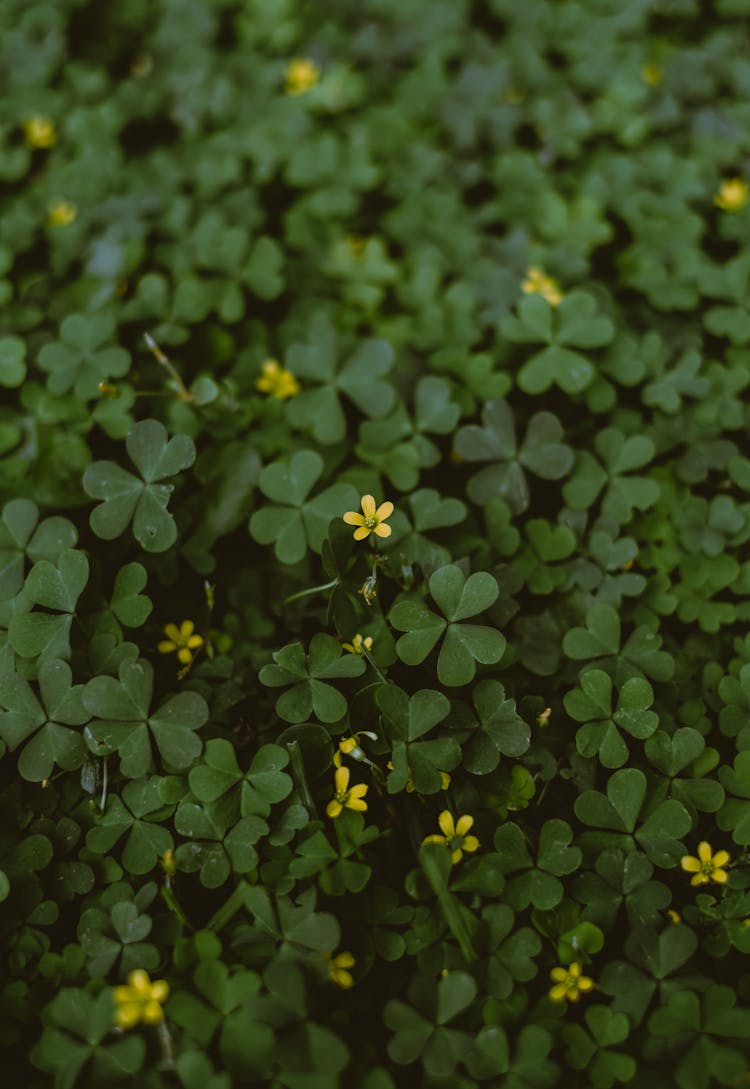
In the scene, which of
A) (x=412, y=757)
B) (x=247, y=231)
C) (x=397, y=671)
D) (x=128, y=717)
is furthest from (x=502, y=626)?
(x=247, y=231)

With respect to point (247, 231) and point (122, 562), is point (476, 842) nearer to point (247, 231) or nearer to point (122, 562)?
point (122, 562)

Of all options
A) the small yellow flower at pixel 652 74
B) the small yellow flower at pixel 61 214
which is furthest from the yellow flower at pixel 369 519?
the small yellow flower at pixel 652 74

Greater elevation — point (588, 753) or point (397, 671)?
point (397, 671)

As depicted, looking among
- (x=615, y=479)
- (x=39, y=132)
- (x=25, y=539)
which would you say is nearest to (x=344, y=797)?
(x=25, y=539)

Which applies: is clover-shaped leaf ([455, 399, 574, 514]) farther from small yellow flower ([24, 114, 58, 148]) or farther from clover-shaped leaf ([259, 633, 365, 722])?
small yellow flower ([24, 114, 58, 148])

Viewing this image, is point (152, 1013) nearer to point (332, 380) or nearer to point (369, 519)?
point (369, 519)

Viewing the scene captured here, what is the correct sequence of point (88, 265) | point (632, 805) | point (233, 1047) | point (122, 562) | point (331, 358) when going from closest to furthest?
point (233, 1047)
point (632, 805)
point (122, 562)
point (331, 358)
point (88, 265)
